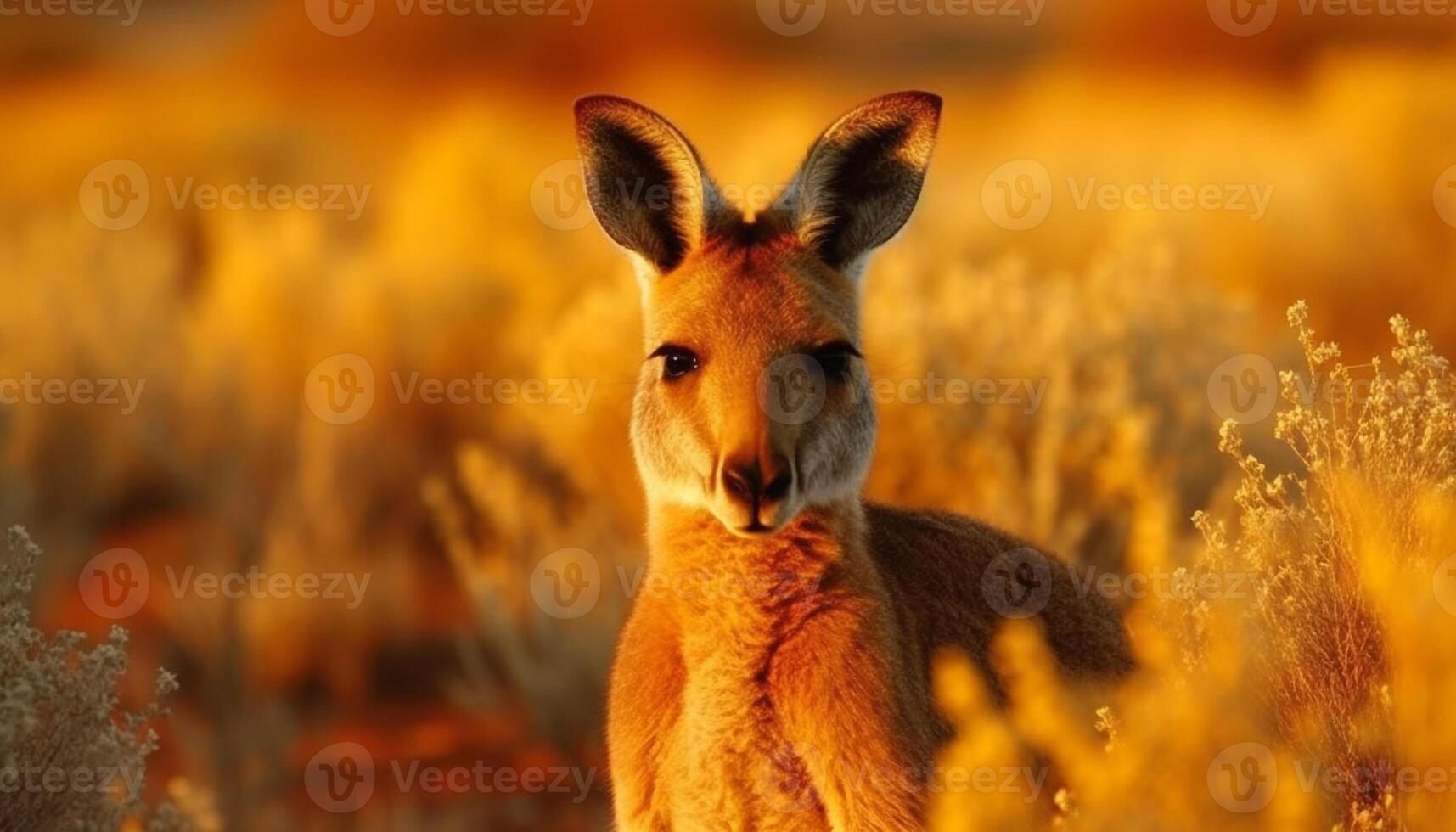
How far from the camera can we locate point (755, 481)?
4.11 m

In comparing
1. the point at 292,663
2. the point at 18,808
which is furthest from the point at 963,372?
the point at 18,808

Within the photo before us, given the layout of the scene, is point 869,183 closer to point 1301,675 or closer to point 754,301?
point 754,301

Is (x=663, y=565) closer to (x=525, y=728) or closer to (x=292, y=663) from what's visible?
(x=525, y=728)

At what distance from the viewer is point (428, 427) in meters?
12.5

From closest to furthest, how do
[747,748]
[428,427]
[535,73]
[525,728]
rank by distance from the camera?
1. [747,748]
2. [525,728]
3. [428,427]
4. [535,73]

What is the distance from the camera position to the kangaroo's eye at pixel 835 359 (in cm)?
443

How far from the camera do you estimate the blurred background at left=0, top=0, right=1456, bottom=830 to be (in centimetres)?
875

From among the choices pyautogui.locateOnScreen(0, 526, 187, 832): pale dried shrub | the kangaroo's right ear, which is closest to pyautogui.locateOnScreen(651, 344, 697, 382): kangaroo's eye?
the kangaroo's right ear

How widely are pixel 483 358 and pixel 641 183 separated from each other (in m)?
8.66

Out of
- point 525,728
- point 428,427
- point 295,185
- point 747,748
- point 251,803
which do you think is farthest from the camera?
point 295,185

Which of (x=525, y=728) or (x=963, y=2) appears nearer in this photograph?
(x=525, y=728)

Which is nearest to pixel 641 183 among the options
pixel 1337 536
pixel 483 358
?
pixel 1337 536

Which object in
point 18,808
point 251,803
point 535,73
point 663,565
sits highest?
point 535,73

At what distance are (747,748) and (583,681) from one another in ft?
15.8
